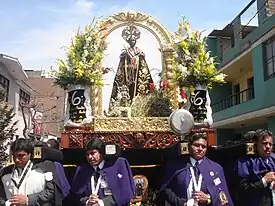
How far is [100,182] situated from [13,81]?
59.9 ft

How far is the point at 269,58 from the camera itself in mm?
15234

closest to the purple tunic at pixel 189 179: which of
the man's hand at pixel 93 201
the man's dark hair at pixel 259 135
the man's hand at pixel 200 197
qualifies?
the man's hand at pixel 200 197

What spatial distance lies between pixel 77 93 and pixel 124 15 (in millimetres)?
2011

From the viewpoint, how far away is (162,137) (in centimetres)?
621

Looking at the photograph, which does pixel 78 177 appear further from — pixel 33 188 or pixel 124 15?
pixel 124 15

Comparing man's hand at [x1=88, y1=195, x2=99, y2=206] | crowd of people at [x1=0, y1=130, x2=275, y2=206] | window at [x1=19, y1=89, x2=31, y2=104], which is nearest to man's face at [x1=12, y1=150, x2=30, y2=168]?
crowd of people at [x1=0, y1=130, x2=275, y2=206]

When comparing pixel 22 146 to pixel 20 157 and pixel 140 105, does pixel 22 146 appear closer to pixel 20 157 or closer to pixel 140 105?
pixel 20 157

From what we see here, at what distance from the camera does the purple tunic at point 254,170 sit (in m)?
4.08

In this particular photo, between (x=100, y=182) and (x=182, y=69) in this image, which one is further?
(x=182, y=69)

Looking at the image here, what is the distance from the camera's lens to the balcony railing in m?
19.1

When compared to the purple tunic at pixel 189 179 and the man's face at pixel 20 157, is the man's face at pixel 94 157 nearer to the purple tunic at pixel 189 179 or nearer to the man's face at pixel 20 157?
the man's face at pixel 20 157

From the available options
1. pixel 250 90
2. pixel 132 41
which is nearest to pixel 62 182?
pixel 132 41

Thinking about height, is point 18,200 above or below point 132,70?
below

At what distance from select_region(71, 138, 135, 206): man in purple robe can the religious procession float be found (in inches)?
41.3
